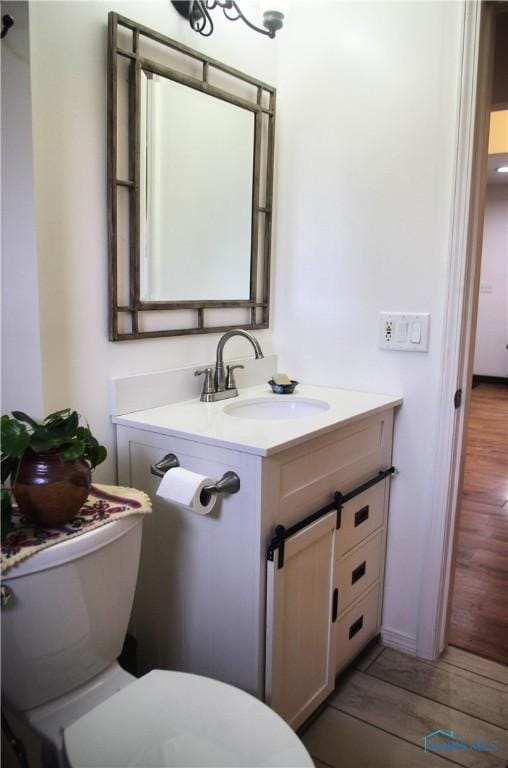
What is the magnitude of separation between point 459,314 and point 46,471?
4.11 feet

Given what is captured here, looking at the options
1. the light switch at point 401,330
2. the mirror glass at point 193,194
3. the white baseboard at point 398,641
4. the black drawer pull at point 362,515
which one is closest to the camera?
the mirror glass at point 193,194

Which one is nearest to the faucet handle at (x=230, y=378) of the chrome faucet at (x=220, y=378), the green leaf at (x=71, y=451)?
the chrome faucet at (x=220, y=378)

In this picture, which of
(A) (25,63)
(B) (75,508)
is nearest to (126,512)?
(B) (75,508)

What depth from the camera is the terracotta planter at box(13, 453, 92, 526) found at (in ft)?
3.68

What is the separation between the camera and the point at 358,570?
70.2 inches

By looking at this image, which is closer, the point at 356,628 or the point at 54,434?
the point at 54,434

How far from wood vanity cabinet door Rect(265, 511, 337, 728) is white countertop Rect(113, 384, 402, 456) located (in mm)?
250

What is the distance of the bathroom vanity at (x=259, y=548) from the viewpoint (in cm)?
136

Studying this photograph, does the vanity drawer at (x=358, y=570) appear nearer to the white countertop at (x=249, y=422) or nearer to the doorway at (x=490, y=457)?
the doorway at (x=490, y=457)

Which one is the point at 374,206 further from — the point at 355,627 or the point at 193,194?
the point at 355,627

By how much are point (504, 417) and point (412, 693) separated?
13.8ft

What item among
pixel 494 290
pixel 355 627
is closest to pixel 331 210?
pixel 355 627

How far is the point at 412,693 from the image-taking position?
68.6 inches

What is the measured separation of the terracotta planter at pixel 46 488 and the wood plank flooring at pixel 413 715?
3.16 feet
